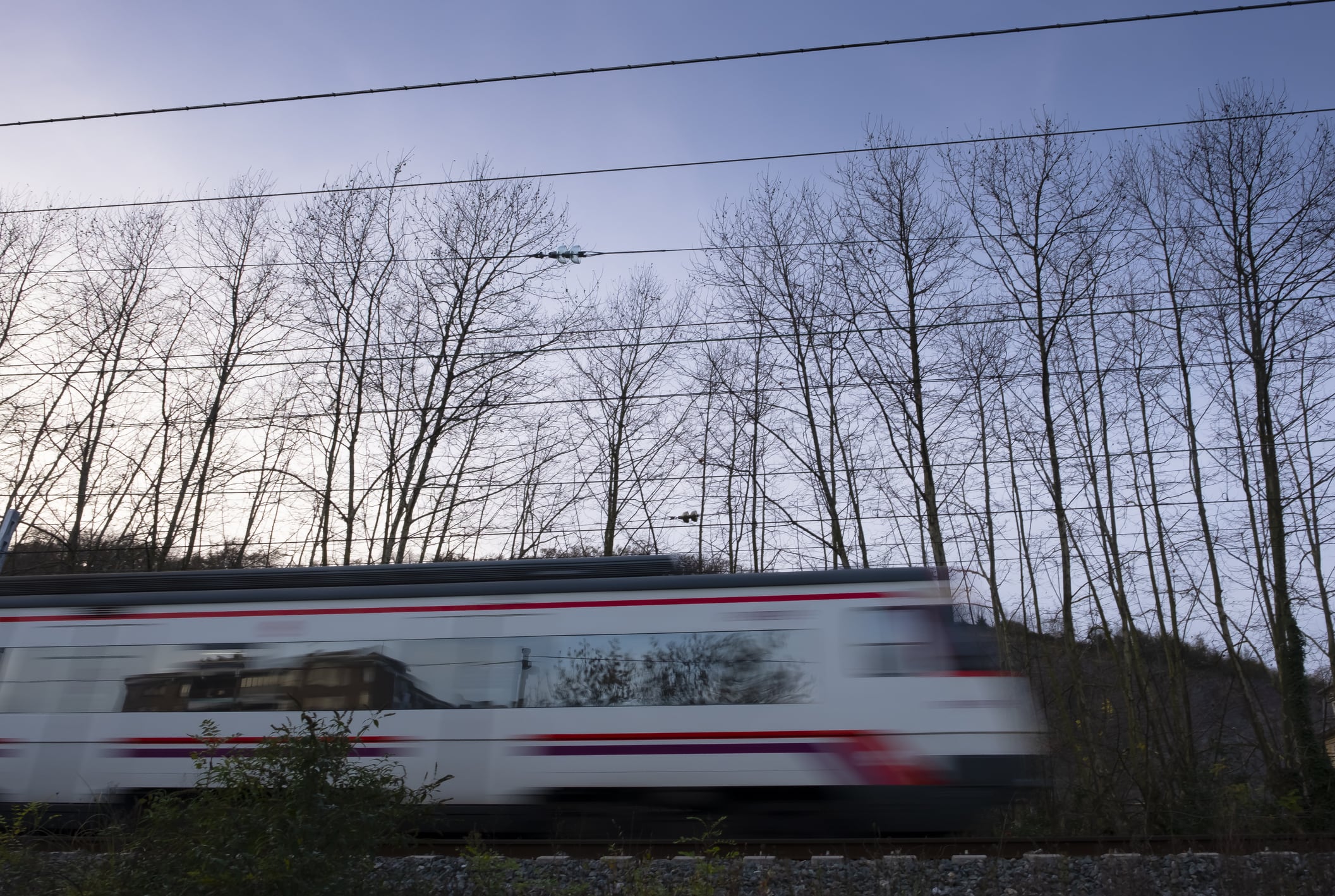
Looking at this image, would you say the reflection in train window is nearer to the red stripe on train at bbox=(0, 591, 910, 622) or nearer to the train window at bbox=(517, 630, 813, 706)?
the train window at bbox=(517, 630, 813, 706)

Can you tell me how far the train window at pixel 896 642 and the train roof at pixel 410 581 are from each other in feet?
1.17

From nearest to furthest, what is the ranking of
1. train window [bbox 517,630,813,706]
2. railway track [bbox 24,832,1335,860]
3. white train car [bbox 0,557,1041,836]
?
railway track [bbox 24,832,1335,860] < white train car [bbox 0,557,1041,836] < train window [bbox 517,630,813,706]

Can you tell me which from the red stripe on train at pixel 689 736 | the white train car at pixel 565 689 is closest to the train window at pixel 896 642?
the white train car at pixel 565 689

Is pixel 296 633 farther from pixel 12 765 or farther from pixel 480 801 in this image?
pixel 12 765

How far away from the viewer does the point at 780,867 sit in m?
6.60

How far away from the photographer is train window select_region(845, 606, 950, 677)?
7859 mm

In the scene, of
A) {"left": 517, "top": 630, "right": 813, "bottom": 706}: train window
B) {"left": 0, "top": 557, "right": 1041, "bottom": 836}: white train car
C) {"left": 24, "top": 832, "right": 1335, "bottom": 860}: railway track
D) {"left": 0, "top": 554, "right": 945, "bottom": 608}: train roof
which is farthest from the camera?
{"left": 0, "top": 554, "right": 945, "bottom": 608}: train roof

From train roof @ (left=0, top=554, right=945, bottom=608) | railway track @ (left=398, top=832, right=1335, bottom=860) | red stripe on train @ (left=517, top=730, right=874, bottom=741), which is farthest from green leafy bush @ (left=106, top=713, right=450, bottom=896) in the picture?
train roof @ (left=0, top=554, right=945, bottom=608)

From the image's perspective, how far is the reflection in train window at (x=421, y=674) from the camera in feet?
26.7

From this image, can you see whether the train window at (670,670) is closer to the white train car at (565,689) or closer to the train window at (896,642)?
the white train car at (565,689)

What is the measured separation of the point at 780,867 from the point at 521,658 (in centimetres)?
332

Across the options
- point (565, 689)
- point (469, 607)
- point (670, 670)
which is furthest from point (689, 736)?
point (469, 607)

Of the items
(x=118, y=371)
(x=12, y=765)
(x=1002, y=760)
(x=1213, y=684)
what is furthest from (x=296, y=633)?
(x=1213, y=684)

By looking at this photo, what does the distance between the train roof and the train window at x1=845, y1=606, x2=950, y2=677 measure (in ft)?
1.17
